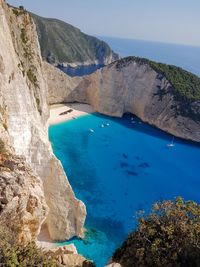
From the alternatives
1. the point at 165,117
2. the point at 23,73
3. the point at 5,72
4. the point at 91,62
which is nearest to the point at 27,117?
the point at 5,72

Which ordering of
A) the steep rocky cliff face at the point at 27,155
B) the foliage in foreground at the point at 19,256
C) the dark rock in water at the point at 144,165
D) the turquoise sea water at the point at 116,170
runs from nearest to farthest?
the foliage in foreground at the point at 19,256, the steep rocky cliff face at the point at 27,155, the turquoise sea water at the point at 116,170, the dark rock in water at the point at 144,165

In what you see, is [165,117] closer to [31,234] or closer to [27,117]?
[27,117]

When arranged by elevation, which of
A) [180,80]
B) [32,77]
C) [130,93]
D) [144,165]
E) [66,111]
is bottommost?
[66,111]

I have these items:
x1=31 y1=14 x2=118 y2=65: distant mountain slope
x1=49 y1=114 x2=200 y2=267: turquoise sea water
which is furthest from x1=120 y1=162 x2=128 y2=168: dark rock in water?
x1=31 y1=14 x2=118 y2=65: distant mountain slope

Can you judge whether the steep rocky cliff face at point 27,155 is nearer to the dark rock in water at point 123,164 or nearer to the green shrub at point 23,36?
the green shrub at point 23,36

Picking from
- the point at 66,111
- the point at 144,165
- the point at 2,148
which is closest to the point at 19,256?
the point at 2,148

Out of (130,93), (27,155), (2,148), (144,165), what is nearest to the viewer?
(2,148)

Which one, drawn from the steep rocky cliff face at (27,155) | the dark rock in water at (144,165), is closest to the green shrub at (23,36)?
the steep rocky cliff face at (27,155)

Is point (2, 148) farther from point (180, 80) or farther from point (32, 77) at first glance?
point (180, 80)
